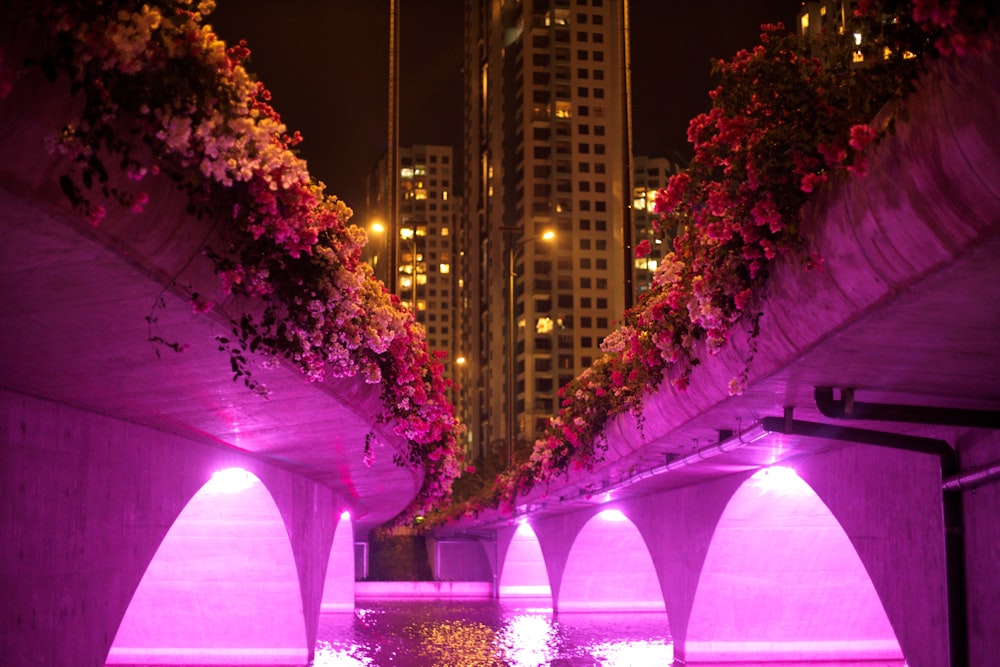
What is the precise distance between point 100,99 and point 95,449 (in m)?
4.79

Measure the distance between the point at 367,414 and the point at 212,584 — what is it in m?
7.99

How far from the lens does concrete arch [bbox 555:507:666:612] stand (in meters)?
34.4

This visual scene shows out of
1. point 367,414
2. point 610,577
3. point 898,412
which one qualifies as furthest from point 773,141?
point 610,577

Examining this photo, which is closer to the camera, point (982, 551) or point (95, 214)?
point (95, 214)

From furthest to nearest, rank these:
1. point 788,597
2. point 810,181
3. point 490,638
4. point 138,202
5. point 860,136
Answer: point 490,638 < point 788,597 < point 810,181 < point 860,136 < point 138,202

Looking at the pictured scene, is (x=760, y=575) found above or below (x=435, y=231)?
below

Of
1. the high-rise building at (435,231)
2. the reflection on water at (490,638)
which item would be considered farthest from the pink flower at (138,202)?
the high-rise building at (435,231)

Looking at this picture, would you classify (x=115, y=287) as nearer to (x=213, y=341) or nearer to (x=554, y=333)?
(x=213, y=341)

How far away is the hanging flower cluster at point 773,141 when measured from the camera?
4.68m

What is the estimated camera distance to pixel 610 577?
35.9 meters

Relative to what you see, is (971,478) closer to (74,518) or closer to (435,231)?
(74,518)

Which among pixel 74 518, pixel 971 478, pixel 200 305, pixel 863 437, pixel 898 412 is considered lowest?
pixel 74 518

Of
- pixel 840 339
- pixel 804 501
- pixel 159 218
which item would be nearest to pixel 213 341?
pixel 159 218

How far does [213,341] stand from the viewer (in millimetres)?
6508
